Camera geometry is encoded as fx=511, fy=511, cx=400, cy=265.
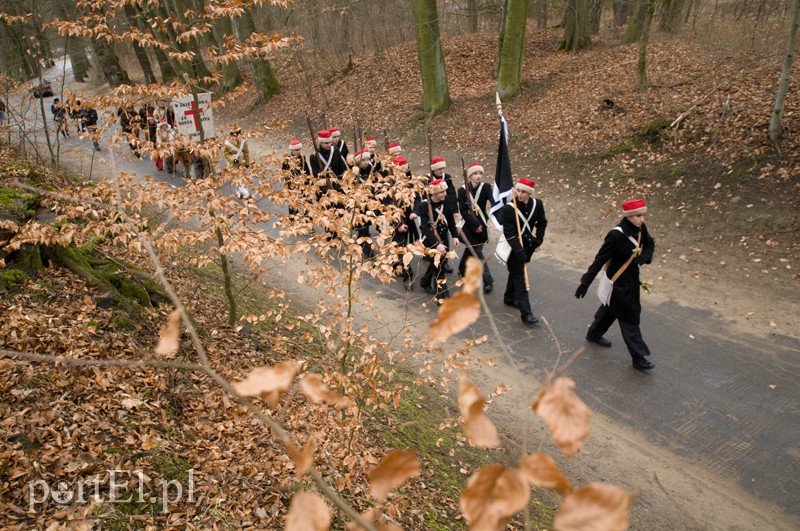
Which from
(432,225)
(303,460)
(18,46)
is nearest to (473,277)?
(303,460)

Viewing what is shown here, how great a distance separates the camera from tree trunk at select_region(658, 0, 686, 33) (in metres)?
21.3

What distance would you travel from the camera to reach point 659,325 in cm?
773

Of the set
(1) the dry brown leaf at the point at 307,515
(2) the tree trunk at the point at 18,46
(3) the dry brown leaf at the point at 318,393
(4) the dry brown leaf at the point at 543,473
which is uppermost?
(2) the tree trunk at the point at 18,46

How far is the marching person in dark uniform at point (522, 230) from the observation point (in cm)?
789

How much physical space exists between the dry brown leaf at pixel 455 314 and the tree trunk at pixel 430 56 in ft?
55.9

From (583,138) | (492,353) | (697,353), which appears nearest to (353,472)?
(492,353)

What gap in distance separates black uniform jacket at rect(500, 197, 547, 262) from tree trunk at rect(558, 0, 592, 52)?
51.8ft

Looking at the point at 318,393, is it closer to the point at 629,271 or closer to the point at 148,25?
the point at 629,271

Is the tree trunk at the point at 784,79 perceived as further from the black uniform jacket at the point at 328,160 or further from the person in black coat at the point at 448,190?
the black uniform jacket at the point at 328,160

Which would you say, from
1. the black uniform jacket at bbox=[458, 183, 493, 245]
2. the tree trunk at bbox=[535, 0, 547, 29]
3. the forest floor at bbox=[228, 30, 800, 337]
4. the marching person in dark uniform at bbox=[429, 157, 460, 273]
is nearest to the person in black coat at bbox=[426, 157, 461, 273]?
the marching person in dark uniform at bbox=[429, 157, 460, 273]

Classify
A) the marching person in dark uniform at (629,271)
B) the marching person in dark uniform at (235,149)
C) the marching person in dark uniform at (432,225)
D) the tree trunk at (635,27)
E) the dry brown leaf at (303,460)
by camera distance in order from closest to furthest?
the dry brown leaf at (303,460), the marching person in dark uniform at (235,149), the marching person in dark uniform at (629,271), the marching person in dark uniform at (432,225), the tree trunk at (635,27)

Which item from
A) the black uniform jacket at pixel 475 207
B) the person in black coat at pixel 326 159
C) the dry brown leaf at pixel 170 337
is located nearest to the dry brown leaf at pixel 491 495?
the dry brown leaf at pixel 170 337

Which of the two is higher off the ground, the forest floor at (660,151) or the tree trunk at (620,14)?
the tree trunk at (620,14)

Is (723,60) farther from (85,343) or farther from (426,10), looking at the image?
(85,343)
